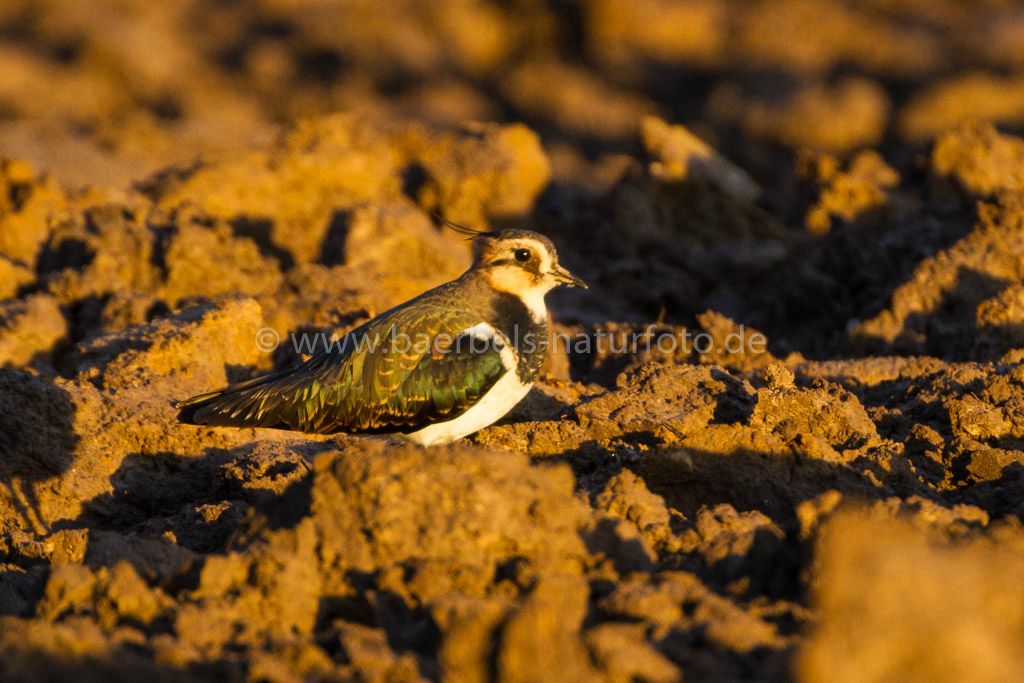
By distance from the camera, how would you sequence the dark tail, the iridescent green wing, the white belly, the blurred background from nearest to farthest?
1. the white belly
2. the iridescent green wing
3. the dark tail
4. the blurred background

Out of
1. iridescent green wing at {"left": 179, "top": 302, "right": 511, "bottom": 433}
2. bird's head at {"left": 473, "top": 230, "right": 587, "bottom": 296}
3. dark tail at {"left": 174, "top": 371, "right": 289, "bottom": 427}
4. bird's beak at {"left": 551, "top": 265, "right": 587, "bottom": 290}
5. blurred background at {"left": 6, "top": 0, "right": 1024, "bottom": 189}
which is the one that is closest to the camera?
iridescent green wing at {"left": 179, "top": 302, "right": 511, "bottom": 433}

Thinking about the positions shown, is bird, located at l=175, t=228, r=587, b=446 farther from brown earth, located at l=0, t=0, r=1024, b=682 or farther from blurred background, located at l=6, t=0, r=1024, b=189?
blurred background, located at l=6, t=0, r=1024, b=189

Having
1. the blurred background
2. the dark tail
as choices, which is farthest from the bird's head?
the blurred background

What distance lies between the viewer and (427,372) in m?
7.76

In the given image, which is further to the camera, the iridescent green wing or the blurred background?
the blurred background

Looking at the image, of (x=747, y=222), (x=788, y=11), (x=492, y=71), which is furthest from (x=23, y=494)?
(x=788, y=11)

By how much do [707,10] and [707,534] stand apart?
2238 cm

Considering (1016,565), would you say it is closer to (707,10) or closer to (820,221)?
(820,221)

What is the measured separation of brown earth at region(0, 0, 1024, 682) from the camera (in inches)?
194

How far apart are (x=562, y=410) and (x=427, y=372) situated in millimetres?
1219

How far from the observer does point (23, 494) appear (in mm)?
7746

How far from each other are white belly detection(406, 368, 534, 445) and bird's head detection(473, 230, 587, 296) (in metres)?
0.69

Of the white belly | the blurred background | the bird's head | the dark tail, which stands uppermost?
the blurred background

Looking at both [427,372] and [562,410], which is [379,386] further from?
[562,410]
